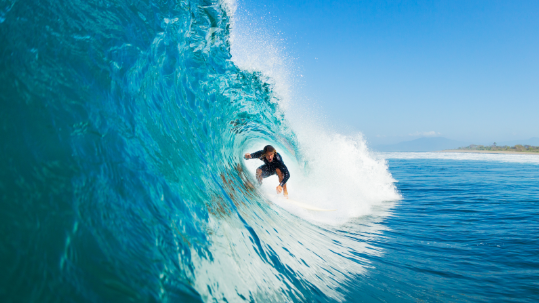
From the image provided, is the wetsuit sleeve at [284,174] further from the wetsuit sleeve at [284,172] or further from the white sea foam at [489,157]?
the white sea foam at [489,157]

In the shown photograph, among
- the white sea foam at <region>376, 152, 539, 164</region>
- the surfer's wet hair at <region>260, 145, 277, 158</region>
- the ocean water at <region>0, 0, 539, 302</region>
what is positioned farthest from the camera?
the white sea foam at <region>376, 152, 539, 164</region>

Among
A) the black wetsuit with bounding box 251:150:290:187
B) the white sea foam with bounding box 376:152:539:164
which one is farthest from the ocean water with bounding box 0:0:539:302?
the white sea foam with bounding box 376:152:539:164

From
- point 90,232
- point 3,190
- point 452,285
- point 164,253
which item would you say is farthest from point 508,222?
point 3,190

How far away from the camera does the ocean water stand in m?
1.63

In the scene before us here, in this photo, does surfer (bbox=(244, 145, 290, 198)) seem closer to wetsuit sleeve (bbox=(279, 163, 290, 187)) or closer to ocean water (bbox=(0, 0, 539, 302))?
wetsuit sleeve (bbox=(279, 163, 290, 187))

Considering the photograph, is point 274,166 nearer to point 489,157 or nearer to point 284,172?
point 284,172

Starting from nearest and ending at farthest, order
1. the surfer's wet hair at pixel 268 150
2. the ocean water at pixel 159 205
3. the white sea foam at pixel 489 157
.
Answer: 1. the ocean water at pixel 159 205
2. the surfer's wet hair at pixel 268 150
3. the white sea foam at pixel 489 157

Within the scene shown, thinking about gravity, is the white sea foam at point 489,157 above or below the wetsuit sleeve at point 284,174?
above

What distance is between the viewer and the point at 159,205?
2.36m

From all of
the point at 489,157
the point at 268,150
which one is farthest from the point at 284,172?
the point at 489,157

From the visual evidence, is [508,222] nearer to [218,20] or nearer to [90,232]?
[218,20]

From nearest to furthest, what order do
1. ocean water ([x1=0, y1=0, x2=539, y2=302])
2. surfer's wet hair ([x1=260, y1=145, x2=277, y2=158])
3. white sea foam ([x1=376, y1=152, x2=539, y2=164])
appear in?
ocean water ([x1=0, y1=0, x2=539, y2=302]) → surfer's wet hair ([x1=260, y1=145, x2=277, y2=158]) → white sea foam ([x1=376, y1=152, x2=539, y2=164])

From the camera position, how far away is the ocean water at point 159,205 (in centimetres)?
163

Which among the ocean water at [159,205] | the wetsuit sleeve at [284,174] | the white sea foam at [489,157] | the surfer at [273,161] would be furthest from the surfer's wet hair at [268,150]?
the white sea foam at [489,157]
